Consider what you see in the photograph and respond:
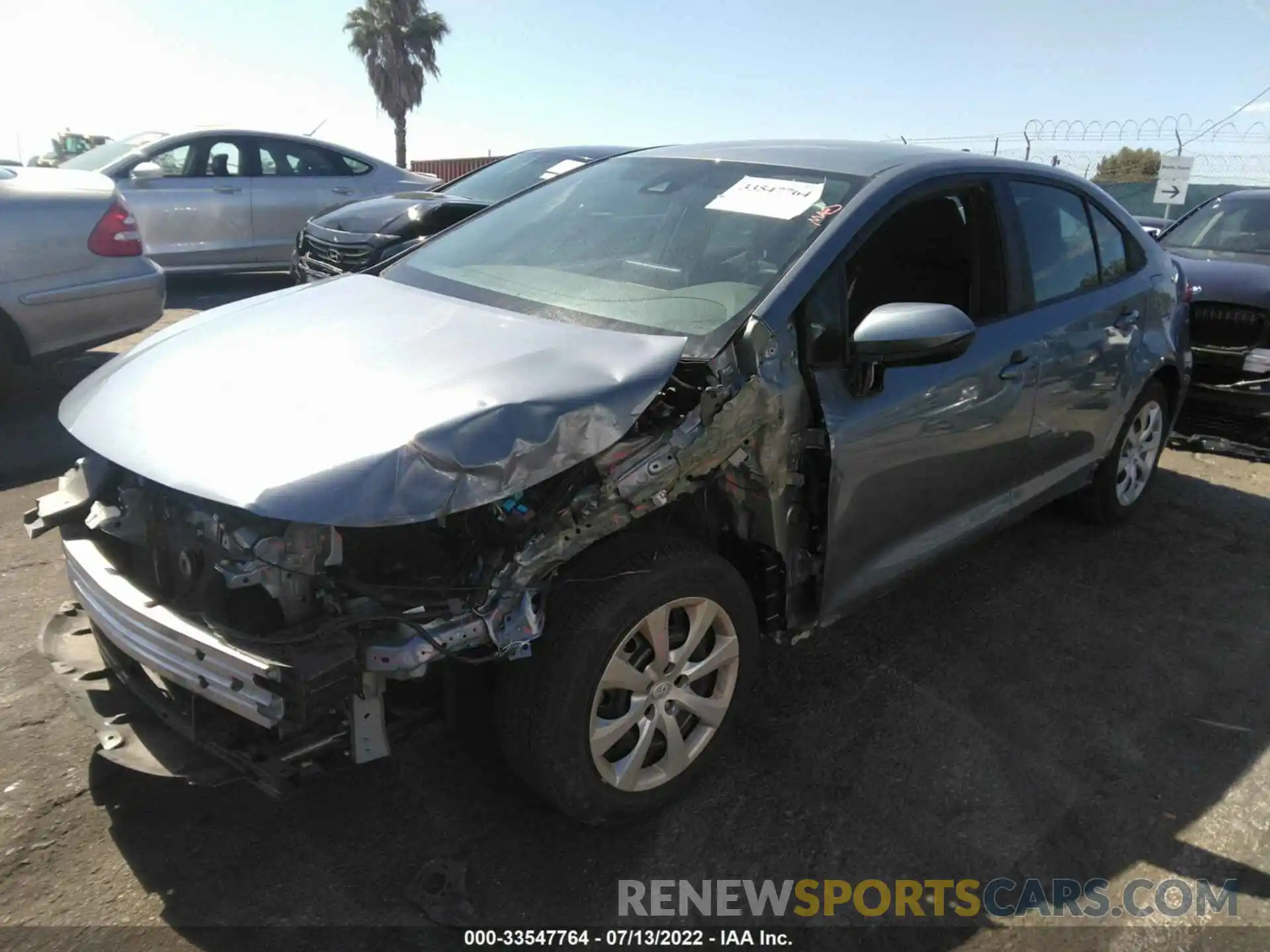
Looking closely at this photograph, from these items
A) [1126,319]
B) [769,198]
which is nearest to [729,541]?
[769,198]

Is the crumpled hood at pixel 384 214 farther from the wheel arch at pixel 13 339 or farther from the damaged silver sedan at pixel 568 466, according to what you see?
the damaged silver sedan at pixel 568 466

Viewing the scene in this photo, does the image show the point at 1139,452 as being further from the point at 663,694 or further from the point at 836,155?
the point at 663,694

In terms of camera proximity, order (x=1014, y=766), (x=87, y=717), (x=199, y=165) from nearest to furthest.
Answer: (x=87, y=717) → (x=1014, y=766) → (x=199, y=165)

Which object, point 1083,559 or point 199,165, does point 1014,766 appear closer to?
point 1083,559

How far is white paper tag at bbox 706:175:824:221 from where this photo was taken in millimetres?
2947

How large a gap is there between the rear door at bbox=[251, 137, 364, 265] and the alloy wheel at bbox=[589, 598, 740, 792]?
8297 millimetres

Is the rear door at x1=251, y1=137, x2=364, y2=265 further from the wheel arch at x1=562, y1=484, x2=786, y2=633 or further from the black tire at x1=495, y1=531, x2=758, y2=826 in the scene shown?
the black tire at x1=495, y1=531, x2=758, y2=826

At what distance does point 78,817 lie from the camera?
239cm

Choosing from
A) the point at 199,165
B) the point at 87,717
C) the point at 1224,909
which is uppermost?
the point at 199,165

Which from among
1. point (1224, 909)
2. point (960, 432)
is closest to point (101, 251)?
point (960, 432)

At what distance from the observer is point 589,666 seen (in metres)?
2.21

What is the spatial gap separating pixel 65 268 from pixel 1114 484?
5854 millimetres

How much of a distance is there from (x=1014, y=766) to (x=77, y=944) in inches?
99.8
